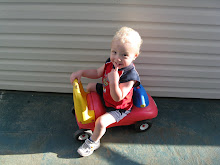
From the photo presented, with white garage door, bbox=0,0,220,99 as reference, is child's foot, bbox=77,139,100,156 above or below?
below

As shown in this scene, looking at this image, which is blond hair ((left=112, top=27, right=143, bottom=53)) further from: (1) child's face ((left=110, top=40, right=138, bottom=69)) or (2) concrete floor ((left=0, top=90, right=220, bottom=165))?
(2) concrete floor ((left=0, top=90, right=220, bottom=165))

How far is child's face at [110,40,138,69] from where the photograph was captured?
63.0 inches

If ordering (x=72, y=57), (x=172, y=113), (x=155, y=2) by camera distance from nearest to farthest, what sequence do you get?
1. (x=155, y=2)
2. (x=72, y=57)
3. (x=172, y=113)

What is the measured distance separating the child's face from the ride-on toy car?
0.51 m

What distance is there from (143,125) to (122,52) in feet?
3.32

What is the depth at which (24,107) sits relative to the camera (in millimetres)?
2557

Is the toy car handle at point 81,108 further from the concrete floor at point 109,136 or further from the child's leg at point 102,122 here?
the concrete floor at point 109,136

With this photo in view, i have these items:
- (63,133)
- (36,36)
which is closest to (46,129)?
(63,133)

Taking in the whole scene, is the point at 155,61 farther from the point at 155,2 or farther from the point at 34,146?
the point at 34,146

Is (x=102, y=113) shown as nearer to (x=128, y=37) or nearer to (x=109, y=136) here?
(x=109, y=136)

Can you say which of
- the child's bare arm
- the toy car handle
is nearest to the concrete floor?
the toy car handle

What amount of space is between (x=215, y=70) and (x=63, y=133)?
2129 mm

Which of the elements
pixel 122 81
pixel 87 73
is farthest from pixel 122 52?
pixel 87 73

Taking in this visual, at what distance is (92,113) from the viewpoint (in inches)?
76.2
